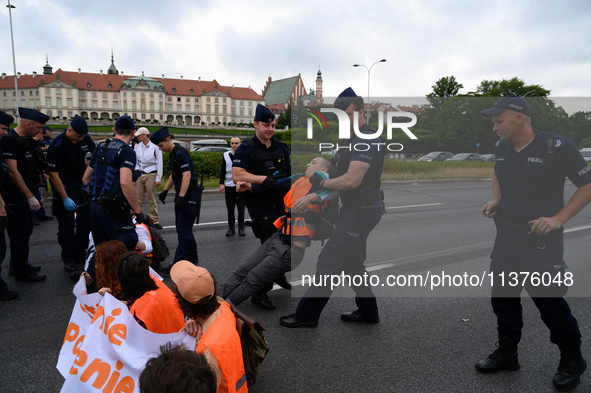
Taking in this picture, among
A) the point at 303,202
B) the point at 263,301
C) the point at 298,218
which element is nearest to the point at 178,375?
the point at 303,202

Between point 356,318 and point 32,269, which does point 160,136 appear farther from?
point 356,318

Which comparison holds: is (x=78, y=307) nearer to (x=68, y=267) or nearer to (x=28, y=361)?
(x=28, y=361)

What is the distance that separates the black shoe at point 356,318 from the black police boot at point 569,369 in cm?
149

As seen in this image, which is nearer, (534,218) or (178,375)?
(178,375)

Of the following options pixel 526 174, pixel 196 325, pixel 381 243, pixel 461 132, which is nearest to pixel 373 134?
pixel 526 174

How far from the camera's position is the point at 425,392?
279 cm

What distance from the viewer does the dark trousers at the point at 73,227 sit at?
5336 mm

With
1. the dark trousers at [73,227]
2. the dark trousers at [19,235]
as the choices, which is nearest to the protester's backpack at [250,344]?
the dark trousers at [19,235]

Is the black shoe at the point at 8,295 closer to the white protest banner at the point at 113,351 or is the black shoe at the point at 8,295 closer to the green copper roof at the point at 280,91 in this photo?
the white protest banner at the point at 113,351

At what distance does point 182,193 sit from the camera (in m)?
5.39

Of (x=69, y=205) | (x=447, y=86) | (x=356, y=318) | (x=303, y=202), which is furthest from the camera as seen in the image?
(x=447, y=86)

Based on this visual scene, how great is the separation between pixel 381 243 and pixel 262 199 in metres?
3.56

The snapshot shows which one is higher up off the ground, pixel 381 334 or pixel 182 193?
pixel 182 193

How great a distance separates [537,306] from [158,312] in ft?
8.70
